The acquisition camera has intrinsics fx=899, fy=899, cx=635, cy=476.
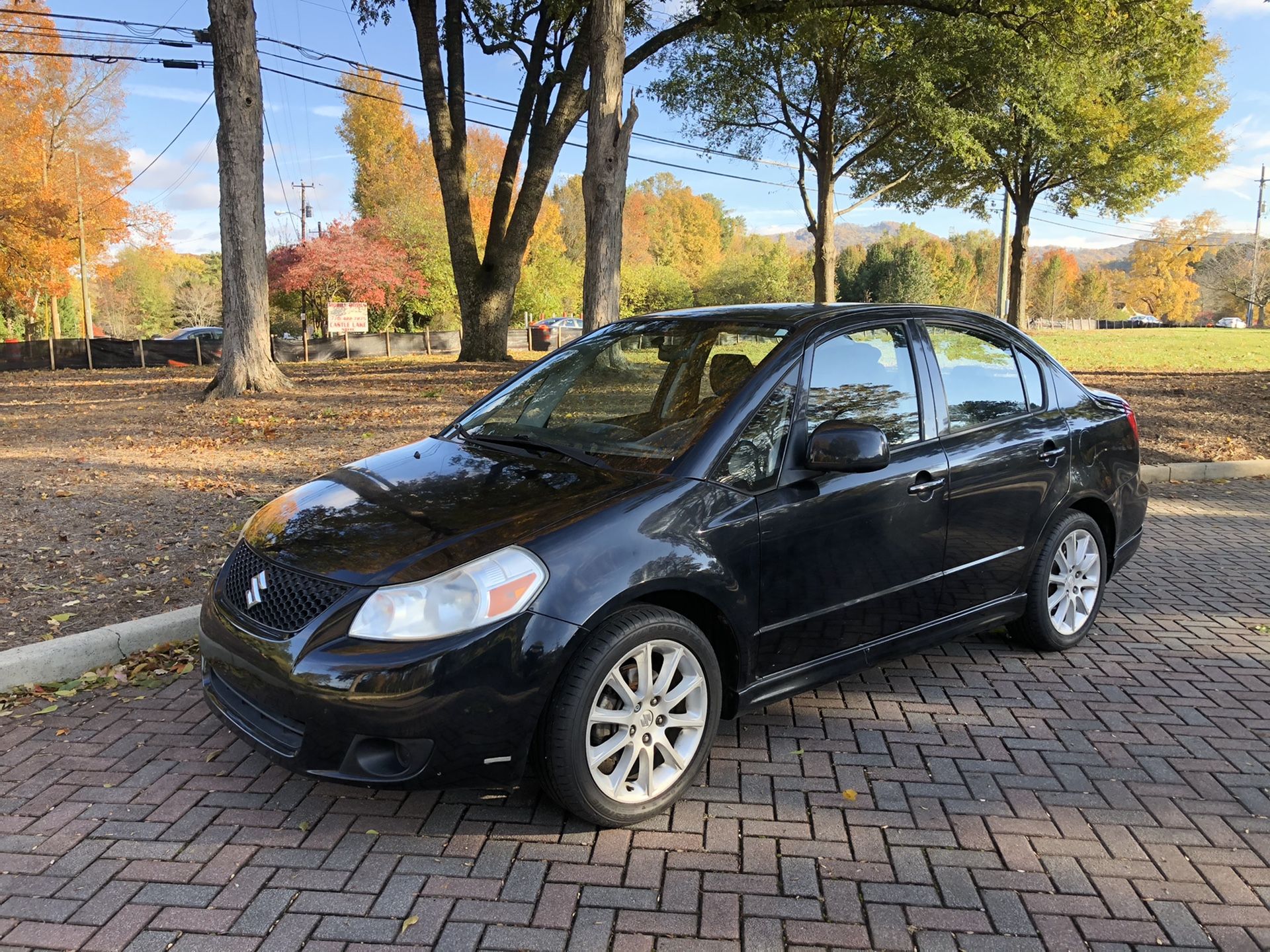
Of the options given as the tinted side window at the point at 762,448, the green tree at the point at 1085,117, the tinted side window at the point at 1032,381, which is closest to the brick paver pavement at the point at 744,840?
the tinted side window at the point at 762,448

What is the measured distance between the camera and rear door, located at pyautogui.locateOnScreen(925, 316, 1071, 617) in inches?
154

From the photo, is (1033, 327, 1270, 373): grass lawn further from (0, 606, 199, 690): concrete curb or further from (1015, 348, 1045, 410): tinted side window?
(0, 606, 199, 690): concrete curb

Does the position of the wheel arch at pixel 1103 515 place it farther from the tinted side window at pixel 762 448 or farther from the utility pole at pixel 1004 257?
the utility pole at pixel 1004 257

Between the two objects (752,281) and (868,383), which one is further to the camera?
(752,281)

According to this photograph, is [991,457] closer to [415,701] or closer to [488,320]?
[415,701]

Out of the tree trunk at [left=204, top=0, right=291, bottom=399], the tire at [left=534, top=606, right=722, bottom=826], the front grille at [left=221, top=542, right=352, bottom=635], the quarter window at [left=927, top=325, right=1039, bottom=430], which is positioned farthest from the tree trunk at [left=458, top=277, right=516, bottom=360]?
the tire at [left=534, top=606, right=722, bottom=826]

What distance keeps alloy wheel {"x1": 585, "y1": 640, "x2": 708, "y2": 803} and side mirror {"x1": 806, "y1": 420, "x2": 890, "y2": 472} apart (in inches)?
33.6

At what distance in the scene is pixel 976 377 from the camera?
418 centimetres

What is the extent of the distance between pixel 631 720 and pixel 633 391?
1584 millimetres

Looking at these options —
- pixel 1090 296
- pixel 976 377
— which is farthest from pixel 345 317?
pixel 1090 296

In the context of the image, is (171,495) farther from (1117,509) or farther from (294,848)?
(1117,509)

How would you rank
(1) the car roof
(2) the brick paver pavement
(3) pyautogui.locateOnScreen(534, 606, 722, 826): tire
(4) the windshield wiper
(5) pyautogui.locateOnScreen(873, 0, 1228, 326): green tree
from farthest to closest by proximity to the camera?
(5) pyautogui.locateOnScreen(873, 0, 1228, 326): green tree → (1) the car roof → (4) the windshield wiper → (3) pyautogui.locateOnScreen(534, 606, 722, 826): tire → (2) the brick paver pavement

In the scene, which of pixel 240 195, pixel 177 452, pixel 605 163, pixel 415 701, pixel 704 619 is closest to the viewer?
pixel 415 701

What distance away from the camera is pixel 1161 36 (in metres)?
16.1
